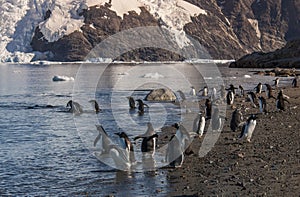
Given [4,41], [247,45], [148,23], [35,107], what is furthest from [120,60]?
[35,107]

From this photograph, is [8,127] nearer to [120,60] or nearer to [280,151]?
[280,151]

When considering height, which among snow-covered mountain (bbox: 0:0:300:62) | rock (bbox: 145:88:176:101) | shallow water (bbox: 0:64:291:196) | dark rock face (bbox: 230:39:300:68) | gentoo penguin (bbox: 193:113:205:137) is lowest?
shallow water (bbox: 0:64:291:196)

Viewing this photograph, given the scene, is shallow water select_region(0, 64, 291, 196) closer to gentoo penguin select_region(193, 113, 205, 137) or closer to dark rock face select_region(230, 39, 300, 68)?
gentoo penguin select_region(193, 113, 205, 137)

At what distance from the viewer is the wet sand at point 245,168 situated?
7.99 metres

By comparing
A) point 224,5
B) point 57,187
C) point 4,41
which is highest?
point 224,5

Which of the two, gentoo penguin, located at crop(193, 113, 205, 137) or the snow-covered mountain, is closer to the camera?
gentoo penguin, located at crop(193, 113, 205, 137)

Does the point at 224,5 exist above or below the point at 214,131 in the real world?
above

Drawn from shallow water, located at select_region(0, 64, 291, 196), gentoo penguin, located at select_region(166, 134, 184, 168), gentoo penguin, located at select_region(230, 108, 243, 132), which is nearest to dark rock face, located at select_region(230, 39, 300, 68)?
shallow water, located at select_region(0, 64, 291, 196)

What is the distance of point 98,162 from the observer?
10625 mm

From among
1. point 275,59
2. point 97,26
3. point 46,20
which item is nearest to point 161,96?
point 275,59

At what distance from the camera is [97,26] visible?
381 ft

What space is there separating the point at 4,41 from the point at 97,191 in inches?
4235

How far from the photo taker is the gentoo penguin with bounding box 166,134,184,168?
9750 mm

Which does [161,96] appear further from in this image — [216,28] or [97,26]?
[216,28]
